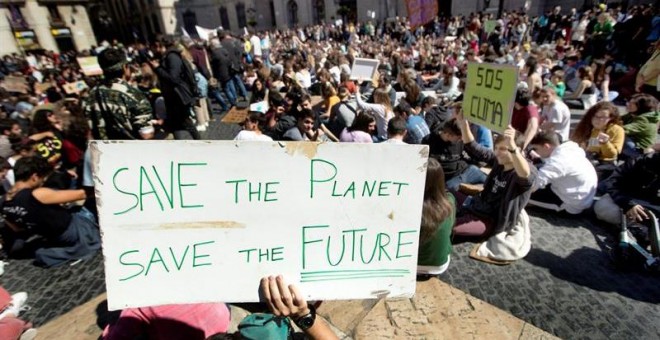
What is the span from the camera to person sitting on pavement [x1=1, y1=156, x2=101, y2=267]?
2.91m

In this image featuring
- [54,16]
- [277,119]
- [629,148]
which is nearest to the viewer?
[629,148]

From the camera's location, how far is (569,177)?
3400mm

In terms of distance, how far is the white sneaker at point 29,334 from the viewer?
2363 millimetres

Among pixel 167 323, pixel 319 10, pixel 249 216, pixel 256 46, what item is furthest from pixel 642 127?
pixel 319 10

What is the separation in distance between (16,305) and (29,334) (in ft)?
1.37

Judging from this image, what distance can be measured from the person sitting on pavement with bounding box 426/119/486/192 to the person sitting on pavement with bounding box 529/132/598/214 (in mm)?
862

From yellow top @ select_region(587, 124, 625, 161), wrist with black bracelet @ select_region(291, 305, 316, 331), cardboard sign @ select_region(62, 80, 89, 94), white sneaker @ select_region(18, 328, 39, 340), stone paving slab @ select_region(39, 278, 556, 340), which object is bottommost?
stone paving slab @ select_region(39, 278, 556, 340)

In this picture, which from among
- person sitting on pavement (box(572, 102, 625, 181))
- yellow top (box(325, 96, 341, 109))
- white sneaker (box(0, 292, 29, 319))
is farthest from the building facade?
person sitting on pavement (box(572, 102, 625, 181))

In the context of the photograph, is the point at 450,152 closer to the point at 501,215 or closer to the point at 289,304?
the point at 501,215

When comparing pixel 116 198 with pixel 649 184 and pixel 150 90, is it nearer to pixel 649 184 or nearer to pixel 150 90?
pixel 649 184

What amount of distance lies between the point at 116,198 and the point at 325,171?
29.3 inches

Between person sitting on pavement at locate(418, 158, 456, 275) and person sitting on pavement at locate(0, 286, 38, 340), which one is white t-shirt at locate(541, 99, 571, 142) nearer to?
person sitting on pavement at locate(418, 158, 456, 275)

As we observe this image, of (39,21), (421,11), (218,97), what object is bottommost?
(218,97)

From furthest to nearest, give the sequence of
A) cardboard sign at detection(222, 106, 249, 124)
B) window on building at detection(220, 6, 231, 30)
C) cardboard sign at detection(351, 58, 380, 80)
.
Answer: window on building at detection(220, 6, 231, 30) → cardboard sign at detection(222, 106, 249, 124) → cardboard sign at detection(351, 58, 380, 80)
